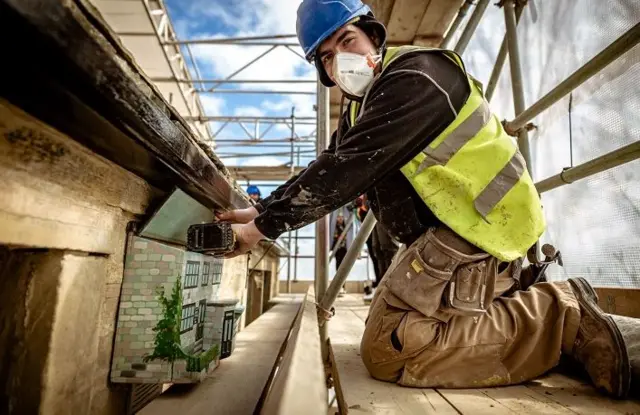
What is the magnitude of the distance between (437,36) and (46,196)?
314 centimetres

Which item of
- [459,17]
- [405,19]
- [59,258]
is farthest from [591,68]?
[59,258]

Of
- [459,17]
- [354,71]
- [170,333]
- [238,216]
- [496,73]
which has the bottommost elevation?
[170,333]

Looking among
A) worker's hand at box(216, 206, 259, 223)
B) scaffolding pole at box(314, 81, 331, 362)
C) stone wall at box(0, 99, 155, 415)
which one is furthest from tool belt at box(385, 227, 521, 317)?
scaffolding pole at box(314, 81, 331, 362)

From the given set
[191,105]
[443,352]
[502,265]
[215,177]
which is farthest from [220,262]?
[191,105]

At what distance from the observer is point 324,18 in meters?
1.62

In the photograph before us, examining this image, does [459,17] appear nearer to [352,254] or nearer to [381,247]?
[352,254]

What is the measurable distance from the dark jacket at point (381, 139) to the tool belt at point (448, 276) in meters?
0.37

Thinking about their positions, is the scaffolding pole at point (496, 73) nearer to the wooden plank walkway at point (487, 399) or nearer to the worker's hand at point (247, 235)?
the wooden plank walkway at point (487, 399)

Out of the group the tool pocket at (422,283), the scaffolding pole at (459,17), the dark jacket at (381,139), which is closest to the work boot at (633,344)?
the tool pocket at (422,283)

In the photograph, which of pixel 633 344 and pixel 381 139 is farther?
pixel 633 344

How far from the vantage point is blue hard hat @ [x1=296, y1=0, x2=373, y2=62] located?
5.27 ft

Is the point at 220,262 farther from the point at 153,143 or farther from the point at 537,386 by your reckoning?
the point at 537,386

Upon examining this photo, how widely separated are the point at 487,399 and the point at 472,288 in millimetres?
365

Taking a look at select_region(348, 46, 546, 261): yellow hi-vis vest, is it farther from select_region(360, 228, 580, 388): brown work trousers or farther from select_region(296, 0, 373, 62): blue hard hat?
select_region(296, 0, 373, 62): blue hard hat
